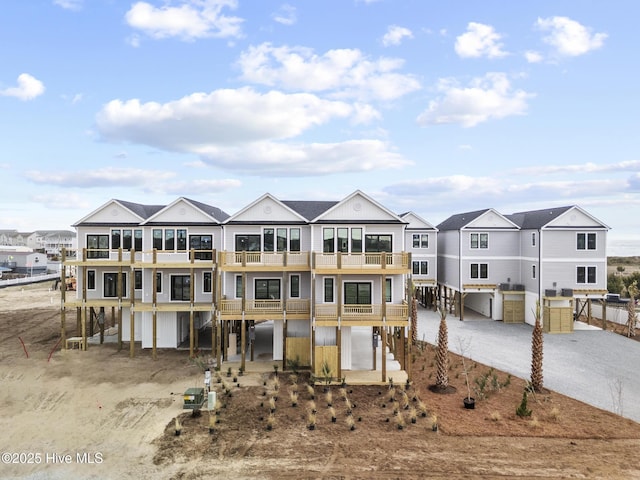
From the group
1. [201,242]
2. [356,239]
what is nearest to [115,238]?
[201,242]

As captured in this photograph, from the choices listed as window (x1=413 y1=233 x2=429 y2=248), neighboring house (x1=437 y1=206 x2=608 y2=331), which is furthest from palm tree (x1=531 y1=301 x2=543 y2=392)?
window (x1=413 y1=233 x2=429 y2=248)

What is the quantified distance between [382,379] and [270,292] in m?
8.38

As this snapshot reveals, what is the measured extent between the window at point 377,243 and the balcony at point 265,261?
3.52m

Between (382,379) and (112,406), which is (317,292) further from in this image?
(112,406)

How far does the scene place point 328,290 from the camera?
896 inches

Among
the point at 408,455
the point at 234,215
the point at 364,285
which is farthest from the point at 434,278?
the point at 408,455

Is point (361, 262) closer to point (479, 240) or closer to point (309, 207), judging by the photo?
point (309, 207)

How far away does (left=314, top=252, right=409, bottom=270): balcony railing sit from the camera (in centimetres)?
2141

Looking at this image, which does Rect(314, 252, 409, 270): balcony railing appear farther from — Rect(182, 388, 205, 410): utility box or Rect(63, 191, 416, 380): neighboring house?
Rect(182, 388, 205, 410): utility box

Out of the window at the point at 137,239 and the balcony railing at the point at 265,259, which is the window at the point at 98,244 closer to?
the window at the point at 137,239

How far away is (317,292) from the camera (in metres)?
22.6

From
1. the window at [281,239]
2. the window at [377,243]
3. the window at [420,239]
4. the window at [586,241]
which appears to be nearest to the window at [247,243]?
the window at [281,239]

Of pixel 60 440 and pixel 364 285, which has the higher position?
pixel 364 285

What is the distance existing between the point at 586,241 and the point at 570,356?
1211cm
